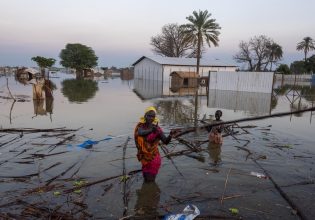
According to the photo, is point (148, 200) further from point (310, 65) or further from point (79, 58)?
point (79, 58)

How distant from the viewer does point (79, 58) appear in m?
82.0

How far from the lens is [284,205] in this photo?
18.5ft

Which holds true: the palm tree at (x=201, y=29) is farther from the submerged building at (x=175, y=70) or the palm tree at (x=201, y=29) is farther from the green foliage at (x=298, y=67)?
the green foliage at (x=298, y=67)

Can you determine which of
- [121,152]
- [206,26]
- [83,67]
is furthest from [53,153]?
[83,67]

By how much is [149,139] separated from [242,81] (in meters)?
28.5

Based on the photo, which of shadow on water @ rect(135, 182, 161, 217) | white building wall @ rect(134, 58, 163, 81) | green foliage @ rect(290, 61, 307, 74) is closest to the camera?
shadow on water @ rect(135, 182, 161, 217)

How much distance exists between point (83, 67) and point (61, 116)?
71660mm


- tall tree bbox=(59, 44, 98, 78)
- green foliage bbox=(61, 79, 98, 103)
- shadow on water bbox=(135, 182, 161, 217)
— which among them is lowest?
shadow on water bbox=(135, 182, 161, 217)

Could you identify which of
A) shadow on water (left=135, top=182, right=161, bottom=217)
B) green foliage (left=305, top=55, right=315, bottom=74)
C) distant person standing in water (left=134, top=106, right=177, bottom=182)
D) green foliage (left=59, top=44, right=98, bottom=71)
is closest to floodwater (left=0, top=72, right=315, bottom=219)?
shadow on water (left=135, top=182, right=161, bottom=217)

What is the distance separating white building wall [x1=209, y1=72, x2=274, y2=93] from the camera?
1199 inches

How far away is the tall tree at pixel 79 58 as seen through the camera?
82.2 meters

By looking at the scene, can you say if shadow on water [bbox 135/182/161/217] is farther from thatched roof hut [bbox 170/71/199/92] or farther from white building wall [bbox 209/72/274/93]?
thatched roof hut [bbox 170/71/199/92]

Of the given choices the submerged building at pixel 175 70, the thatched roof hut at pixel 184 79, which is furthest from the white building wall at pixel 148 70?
the thatched roof hut at pixel 184 79

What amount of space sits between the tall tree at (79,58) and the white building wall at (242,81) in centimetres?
5258
